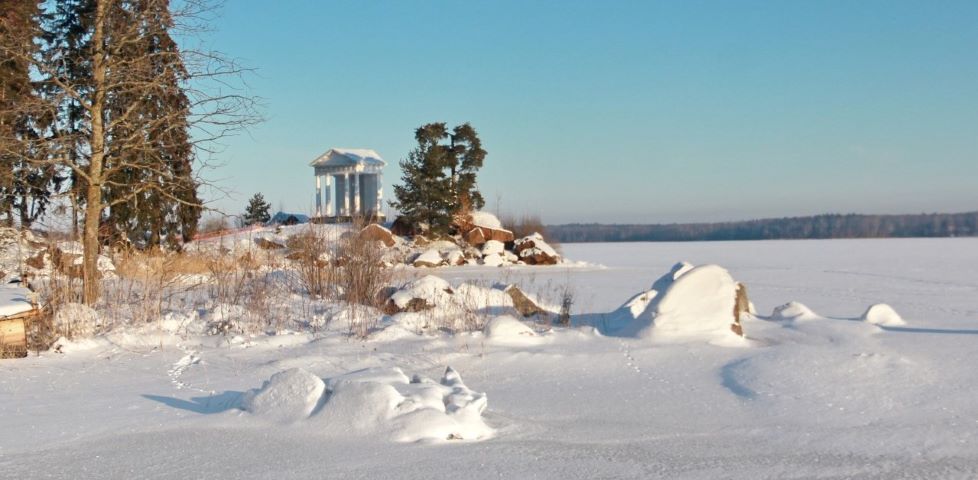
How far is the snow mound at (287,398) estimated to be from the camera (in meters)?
5.09

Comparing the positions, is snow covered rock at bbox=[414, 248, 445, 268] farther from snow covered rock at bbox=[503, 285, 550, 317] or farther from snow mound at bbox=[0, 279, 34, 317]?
snow mound at bbox=[0, 279, 34, 317]

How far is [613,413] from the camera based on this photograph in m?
5.63

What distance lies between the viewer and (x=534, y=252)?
A: 98.2ft

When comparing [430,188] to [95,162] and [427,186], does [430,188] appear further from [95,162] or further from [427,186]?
[95,162]

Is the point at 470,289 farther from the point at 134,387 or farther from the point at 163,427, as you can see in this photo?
the point at 163,427

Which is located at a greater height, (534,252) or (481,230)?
(481,230)

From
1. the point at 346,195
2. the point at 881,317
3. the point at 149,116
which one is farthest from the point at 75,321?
the point at 346,195

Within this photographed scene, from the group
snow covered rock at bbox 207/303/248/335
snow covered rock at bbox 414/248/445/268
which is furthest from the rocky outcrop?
snow covered rock at bbox 414/248/445/268

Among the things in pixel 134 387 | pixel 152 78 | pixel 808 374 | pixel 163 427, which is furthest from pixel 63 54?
pixel 808 374

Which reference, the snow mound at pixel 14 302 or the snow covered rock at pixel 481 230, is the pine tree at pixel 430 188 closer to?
the snow covered rock at pixel 481 230

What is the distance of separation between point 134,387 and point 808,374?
5426 mm

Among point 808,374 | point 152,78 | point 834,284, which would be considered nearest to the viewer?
point 808,374

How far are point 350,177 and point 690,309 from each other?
104ft

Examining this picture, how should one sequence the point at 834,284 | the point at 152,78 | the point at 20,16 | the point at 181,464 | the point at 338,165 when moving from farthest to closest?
the point at 338,165
the point at 834,284
the point at 20,16
the point at 152,78
the point at 181,464
